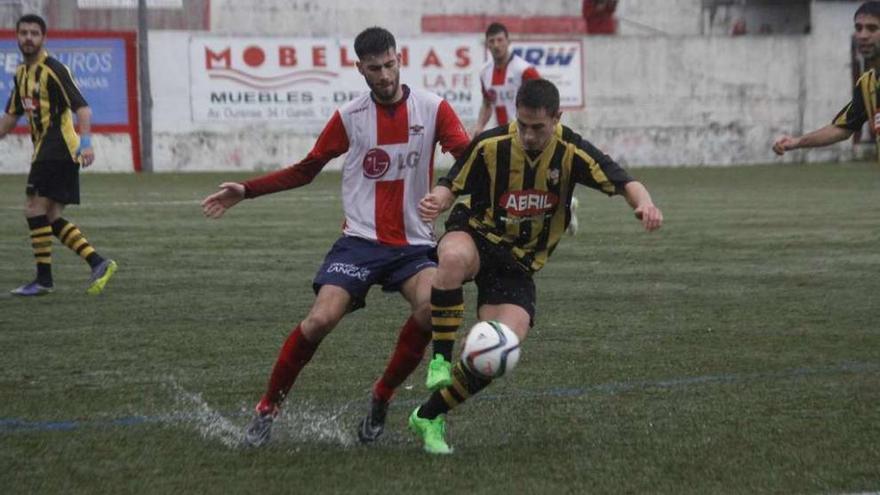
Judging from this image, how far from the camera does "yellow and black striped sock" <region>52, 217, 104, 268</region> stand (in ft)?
36.4

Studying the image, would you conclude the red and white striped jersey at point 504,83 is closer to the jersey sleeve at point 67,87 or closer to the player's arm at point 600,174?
the jersey sleeve at point 67,87

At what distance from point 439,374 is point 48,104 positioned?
6281 millimetres

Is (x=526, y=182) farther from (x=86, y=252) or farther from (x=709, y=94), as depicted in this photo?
(x=709, y=94)

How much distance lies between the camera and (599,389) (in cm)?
706

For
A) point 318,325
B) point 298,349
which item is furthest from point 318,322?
point 298,349

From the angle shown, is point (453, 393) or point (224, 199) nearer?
point (453, 393)

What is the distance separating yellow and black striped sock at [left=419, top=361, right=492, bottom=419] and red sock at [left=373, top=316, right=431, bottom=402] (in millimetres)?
303

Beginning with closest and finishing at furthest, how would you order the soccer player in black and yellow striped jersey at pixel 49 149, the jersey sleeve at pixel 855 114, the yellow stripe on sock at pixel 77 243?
the jersey sleeve at pixel 855 114 < the soccer player in black and yellow striped jersey at pixel 49 149 < the yellow stripe on sock at pixel 77 243

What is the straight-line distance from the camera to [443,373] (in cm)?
571

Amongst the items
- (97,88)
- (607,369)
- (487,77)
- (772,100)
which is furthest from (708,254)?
(772,100)

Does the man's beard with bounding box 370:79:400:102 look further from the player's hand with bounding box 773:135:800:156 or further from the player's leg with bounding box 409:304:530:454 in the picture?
the player's hand with bounding box 773:135:800:156

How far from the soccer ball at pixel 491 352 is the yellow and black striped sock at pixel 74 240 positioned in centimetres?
596

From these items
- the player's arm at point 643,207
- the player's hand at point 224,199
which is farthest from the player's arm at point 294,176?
the player's arm at point 643,207

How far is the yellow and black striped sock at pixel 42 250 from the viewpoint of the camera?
35.9 ft
